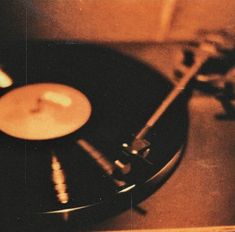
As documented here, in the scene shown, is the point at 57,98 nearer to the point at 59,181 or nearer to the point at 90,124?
the point at 90,124

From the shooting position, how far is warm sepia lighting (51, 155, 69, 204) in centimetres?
64

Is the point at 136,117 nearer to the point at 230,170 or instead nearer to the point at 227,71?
the point at 230,170

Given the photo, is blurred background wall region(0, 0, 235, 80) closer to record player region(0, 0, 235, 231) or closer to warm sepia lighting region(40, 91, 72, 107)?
record player region(0, 0, 235, 231)

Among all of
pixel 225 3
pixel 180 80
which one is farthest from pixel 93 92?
pixel 225 3

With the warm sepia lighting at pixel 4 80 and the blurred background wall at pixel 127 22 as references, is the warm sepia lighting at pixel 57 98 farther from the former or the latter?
the blurred background wall at pixel 127 22

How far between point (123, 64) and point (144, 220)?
47 centimetres

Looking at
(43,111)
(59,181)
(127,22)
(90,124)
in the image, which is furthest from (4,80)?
(127,22)

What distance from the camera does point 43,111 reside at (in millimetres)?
890

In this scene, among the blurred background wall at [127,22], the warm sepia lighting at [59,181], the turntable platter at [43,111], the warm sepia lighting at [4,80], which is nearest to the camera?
the warm sepia lighting at [59,181]

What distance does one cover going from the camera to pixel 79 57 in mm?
1059

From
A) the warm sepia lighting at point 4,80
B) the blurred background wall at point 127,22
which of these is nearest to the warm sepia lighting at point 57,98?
the warm sepia lighting at point 4,80

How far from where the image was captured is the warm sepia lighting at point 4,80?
94 centimetres

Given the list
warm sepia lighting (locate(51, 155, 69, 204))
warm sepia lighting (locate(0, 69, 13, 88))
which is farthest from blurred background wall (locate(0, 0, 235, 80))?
warm sepia lighting (locate(51, 155, 69, 204))

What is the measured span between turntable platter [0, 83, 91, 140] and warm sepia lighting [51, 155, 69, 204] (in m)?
0.09
